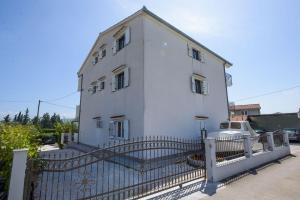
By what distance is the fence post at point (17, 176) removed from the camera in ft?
11.4

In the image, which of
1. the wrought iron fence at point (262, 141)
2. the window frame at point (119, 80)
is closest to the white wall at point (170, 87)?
the window frame at point (119, 80)

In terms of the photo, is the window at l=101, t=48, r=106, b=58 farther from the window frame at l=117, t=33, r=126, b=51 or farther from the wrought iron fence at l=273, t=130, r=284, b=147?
the wrought iron fence at l=273, t=130, r=284, b=147

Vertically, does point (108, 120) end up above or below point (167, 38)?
below

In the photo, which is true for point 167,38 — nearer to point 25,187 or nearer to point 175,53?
point 175,53

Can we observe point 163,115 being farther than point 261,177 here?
Yes

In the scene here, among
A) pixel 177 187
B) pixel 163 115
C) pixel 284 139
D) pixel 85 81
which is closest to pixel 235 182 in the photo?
pixel 177 187

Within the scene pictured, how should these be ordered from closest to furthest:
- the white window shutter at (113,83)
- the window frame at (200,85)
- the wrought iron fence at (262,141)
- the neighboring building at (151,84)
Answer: the wrought iron fence at (262,141), the neighboring building at (151,84), the white window shutter at (113,83), the window frame at (200,85)

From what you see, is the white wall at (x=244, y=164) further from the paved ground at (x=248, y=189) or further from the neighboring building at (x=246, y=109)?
the neighboring building at (x=246, y=109)

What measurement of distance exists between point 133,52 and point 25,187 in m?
8.89

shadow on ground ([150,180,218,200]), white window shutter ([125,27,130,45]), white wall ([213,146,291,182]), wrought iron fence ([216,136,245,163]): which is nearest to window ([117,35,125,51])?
white window shutter ([125,27,130,45])

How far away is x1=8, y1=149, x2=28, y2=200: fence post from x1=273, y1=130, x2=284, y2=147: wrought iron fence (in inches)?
489

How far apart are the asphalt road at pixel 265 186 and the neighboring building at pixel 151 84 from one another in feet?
15.8

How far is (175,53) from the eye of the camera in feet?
40.2

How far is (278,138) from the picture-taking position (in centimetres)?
1127
